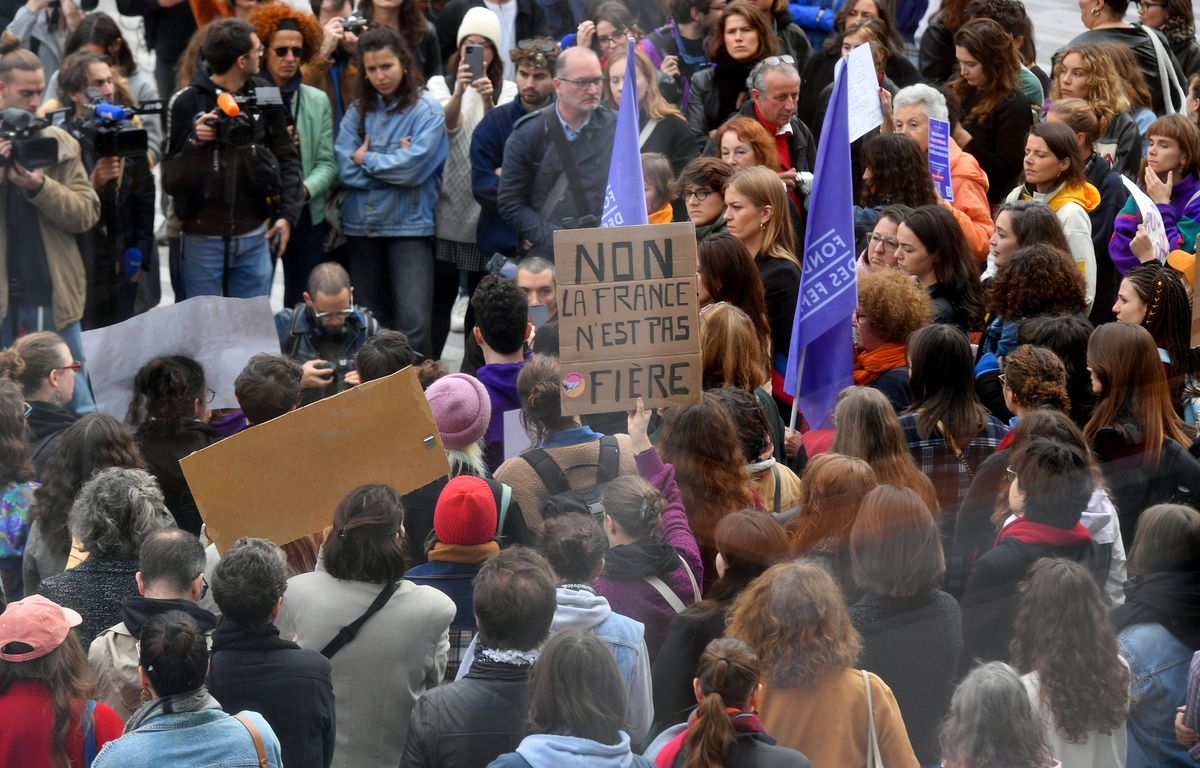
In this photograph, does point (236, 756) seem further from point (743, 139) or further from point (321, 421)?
point (743, 139)

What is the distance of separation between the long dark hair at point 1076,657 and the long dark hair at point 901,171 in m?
3.70

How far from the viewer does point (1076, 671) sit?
4.14m

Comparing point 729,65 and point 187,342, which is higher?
point 729,65

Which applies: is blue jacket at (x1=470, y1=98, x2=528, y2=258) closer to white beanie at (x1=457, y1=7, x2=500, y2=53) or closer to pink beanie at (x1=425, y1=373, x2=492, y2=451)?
white beanie at (x1=457, y1=7, x2=500, y2=53)

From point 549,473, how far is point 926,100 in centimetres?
384

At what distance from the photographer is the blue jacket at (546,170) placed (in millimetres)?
8406

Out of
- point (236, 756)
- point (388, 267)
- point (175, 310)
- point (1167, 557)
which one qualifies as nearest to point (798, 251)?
point (388, 267)

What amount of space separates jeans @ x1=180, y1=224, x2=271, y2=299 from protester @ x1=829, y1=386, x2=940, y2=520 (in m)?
4.19

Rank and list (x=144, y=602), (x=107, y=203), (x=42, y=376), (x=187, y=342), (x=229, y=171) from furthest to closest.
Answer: (x=107, y=203)
(x=229, y=171)
(x=187, y=342)
(x=42, y=376)
(x=144, y=602)

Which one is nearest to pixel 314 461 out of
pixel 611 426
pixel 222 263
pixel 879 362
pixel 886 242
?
pixel 611 426

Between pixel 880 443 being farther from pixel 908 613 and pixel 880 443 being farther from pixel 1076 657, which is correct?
pixel 1076 657

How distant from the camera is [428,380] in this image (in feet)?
19.4

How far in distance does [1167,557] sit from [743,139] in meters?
3.94

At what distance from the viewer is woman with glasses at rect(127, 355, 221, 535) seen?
215 inches
